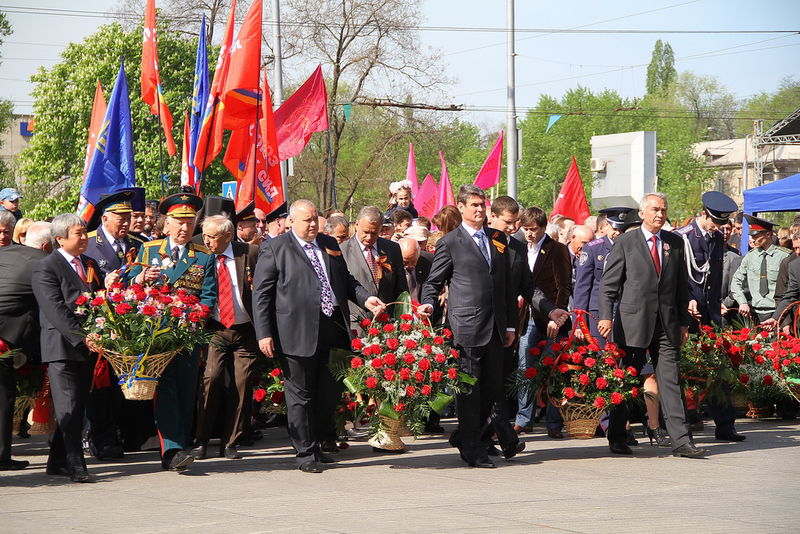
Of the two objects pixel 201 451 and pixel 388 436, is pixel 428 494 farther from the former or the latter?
pixel 201 451

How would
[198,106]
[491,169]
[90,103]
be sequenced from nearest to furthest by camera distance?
1. [198,106]
2. [491,169]
3. [90,103]

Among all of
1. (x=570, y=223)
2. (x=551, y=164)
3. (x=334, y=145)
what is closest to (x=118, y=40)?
(x=334, y=145)

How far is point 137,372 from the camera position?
28.2 feet

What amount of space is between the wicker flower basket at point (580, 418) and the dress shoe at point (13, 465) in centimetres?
495

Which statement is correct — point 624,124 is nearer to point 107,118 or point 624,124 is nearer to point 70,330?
point 107,118

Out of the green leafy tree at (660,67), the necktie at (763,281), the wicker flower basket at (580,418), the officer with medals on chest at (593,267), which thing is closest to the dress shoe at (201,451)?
the wicker flower basket at (580,418)

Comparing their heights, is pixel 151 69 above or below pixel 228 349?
above

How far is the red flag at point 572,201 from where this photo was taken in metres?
21.0

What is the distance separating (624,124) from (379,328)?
8304 centimetres

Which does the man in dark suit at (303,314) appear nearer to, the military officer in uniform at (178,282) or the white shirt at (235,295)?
the military officer in uniform at (178,282)

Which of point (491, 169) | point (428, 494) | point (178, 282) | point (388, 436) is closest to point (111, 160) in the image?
point (178, 282)

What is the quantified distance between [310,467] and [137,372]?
5.39 feet

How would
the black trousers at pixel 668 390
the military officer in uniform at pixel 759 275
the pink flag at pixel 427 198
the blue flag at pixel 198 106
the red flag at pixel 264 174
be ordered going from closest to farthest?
the black trousers at pixel 668 390
the military officer in uniform at pixel 759 275
the red flag at pixel 264 174
the blue flag at pixel 198 106
the pink flag at pixel 427 198

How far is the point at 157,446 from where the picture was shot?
11.1 meters
